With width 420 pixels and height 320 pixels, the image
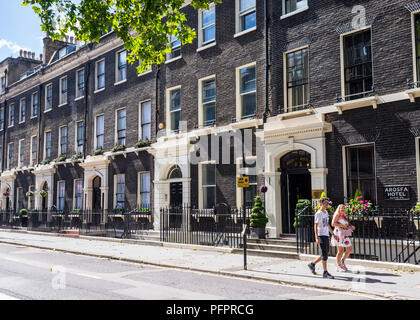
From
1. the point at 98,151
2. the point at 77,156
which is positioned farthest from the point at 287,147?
the point at 77,156

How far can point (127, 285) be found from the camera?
927 centimetres

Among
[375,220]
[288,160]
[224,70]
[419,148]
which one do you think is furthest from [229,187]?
[419,148]

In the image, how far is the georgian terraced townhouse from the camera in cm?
1352

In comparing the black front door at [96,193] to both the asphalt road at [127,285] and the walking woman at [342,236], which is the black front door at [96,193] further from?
the walking woman at [342,236]

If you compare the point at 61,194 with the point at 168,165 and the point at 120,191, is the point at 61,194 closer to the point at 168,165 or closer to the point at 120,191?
the point at 120,191

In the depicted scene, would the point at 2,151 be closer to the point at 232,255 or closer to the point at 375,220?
the point at 232,255

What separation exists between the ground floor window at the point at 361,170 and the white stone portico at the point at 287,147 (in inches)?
31.4

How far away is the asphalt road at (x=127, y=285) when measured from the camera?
316 inches

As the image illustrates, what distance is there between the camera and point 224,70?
1872cm

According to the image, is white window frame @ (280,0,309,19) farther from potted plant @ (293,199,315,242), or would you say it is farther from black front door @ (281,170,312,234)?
potted plant @ (293,199,315,242)

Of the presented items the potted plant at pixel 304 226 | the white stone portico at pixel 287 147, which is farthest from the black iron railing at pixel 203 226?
the potted plant at pixel 304 226

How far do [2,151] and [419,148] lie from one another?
109ft

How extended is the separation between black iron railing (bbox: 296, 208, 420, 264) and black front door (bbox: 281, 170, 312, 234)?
1.85m

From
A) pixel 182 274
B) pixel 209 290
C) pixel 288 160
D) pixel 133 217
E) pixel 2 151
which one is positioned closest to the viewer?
pixel 209 290
